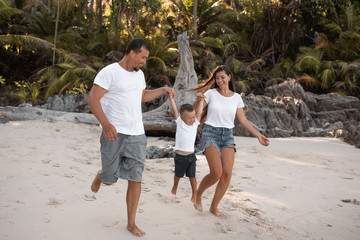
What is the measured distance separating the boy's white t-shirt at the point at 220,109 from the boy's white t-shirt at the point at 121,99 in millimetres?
1053

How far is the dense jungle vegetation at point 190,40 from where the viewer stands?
17094mm

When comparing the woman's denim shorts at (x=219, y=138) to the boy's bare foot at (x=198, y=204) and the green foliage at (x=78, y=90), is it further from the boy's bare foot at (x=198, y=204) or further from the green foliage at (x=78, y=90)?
the green foliage at (x=78, y=90)

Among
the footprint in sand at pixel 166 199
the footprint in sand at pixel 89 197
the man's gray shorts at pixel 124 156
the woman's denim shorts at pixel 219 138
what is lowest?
the footprint in sand at pixel 166 199

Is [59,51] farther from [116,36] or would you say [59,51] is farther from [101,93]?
[101,93]

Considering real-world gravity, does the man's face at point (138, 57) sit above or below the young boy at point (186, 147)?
above

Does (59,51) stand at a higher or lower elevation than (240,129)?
higher

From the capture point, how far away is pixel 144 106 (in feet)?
51.6

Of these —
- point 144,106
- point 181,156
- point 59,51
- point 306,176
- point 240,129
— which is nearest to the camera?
point 181,156

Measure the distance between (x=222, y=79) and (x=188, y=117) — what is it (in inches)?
27.3

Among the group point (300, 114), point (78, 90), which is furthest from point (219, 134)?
point (78, 90)

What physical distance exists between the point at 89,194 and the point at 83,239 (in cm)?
121

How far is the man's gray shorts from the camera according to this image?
303 centimetres

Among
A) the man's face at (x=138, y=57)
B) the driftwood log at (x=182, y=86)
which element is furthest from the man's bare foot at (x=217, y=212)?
the driftwood log at (x=182, y=86)

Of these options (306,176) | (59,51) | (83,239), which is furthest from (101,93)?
(59,51)
